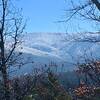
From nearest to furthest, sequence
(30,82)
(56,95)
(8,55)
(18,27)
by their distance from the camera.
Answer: (30,82) < (8,55) < (18,27) < (56,95)

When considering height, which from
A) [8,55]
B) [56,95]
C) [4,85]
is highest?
[8,55]

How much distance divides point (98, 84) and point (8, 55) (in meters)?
4.56

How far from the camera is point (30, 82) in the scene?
14414mm

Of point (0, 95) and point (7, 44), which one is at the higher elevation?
point (7, 44)

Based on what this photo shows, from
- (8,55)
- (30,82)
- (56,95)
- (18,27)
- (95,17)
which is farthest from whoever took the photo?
(56,95)

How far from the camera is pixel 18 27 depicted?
55.2 feet

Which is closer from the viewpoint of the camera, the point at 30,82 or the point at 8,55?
the point at 30,82

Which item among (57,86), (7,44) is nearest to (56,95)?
(57,86)

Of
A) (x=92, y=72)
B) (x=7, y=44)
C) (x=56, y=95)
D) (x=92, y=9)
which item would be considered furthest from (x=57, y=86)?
(x=92, y=9)

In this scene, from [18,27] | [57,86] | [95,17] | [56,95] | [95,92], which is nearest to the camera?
[95,17]

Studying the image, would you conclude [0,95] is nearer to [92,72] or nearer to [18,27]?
[18,27]

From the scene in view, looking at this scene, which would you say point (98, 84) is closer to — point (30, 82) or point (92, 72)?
point (92, 72)

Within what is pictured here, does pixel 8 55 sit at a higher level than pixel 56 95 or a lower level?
higher

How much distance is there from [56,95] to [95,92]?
3034 millimetres
